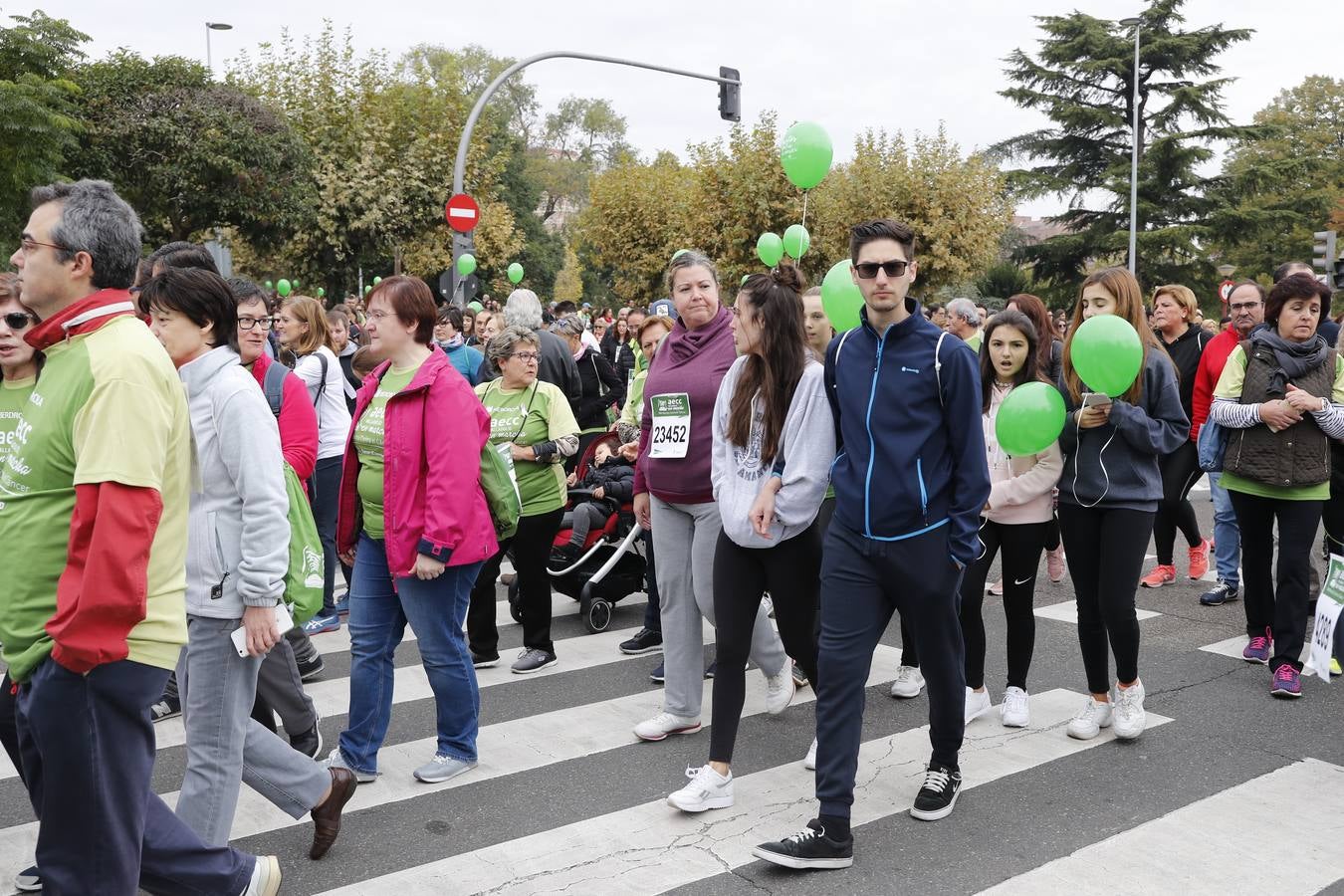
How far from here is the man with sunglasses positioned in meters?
3.76

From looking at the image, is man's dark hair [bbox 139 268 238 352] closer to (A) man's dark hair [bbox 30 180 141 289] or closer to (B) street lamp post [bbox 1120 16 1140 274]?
(A) man's dark hair [bbox 30 180 141 289]

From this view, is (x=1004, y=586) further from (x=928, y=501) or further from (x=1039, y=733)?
(x=928, y=501)

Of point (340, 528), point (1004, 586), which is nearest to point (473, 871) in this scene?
point (340, 528)

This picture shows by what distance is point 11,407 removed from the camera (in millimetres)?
2865

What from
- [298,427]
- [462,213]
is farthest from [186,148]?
[298,427]

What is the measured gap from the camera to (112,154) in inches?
939

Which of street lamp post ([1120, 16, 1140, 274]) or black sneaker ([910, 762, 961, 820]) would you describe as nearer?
black sneaker ([910, 762, 961, 820])

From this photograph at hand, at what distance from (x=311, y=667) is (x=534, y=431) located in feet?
5.59

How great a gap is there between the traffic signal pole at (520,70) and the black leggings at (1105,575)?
11930 millimetres

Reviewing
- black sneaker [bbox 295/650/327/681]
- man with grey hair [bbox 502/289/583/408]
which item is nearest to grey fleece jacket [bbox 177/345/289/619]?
black sneaker [bbox 295/650/327/681]

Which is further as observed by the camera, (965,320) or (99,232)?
(965,320)

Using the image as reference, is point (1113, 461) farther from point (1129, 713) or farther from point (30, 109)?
point (30, 109)

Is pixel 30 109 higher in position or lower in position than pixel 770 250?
higher

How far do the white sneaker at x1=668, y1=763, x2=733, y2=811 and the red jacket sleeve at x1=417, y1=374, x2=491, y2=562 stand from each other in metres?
1.21
